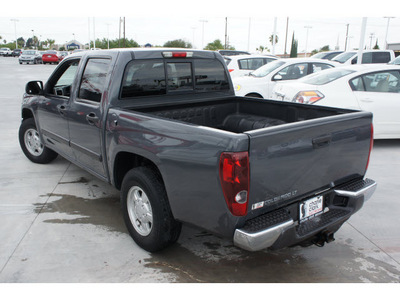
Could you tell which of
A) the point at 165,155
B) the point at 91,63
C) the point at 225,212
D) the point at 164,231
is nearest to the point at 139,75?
the point at 91,63

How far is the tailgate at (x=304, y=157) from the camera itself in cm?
251

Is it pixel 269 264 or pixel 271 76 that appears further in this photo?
pixel 271 76

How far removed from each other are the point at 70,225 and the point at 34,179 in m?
1.75

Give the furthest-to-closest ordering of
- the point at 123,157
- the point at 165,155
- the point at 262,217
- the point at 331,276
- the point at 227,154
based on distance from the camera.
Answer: the point at 123,157 < the point at 331,276 < the point at 165,155 < the point at 262,217 < the point at 227,154

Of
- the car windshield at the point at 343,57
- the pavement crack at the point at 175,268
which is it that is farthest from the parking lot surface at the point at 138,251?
the car windshield at the point at 343,57

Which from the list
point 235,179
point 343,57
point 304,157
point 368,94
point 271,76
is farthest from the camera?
point 343,57

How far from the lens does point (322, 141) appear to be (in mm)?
2824

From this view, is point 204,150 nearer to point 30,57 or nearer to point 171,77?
point 171,77

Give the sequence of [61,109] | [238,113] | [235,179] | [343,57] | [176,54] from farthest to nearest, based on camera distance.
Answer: [343,57] → [238,113] → [61,109] → [176,54] → [235,179]

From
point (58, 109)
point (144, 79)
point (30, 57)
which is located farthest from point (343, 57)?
point (30, 57)

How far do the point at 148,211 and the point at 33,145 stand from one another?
140 inches

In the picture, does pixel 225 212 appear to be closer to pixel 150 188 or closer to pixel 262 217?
pixel 262 217

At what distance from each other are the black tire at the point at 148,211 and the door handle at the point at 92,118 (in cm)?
78

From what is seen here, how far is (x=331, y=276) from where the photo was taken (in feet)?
10.1
